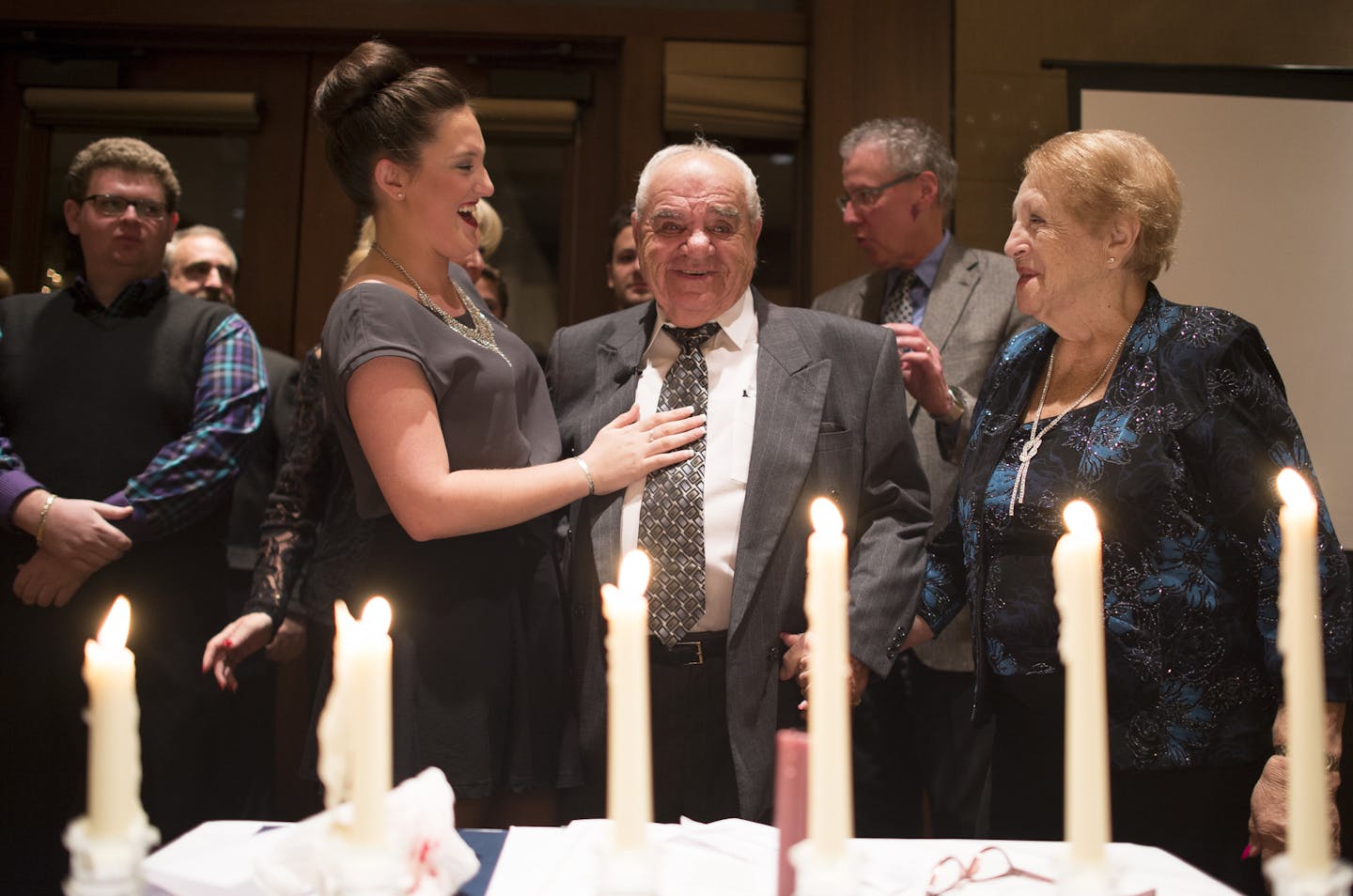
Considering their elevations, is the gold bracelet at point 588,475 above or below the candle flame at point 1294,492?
above

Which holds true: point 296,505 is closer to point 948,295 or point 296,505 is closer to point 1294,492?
point 948,295

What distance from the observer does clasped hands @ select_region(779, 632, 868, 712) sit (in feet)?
5.74

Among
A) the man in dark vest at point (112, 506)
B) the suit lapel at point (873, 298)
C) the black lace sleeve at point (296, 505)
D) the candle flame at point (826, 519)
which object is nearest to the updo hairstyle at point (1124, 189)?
the suit lapel at point (873, 298)

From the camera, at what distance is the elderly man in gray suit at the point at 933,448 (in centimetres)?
248

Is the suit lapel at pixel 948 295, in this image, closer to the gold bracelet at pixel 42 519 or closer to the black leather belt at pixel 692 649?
the black leather belt at pixel 692 649

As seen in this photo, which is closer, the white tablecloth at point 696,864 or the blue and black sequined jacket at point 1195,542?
the white tablecloth at point 696,864

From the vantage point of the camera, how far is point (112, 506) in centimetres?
224

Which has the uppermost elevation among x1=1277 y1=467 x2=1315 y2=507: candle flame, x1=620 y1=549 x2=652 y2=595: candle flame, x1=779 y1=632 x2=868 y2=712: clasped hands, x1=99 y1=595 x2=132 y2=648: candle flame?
x1=1277 y1=467 x2=1315 y2=507: candle flame

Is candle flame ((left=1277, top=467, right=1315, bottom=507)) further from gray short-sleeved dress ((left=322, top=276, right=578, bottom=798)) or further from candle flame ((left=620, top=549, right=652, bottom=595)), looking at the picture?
gray short-sleeved dress ((left=322, top=276, right=578, bottom=798))

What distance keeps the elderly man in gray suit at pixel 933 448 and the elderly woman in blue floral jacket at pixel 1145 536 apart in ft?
1.56

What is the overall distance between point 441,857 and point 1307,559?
0.72m

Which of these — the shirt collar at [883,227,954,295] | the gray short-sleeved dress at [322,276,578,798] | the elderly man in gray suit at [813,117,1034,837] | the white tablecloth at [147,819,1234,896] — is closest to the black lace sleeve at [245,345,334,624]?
the gray short-sleeved dress at [322,276,578,798]

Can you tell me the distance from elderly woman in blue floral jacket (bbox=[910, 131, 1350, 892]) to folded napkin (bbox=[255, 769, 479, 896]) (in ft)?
3.28

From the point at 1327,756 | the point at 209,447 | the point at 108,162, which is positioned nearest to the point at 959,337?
the point at 1327,756
